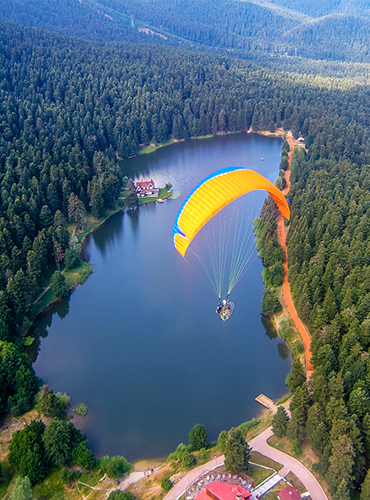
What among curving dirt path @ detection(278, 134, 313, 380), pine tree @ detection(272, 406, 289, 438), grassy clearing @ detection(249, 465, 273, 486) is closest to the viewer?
grassy clearing @ detection(249, 465, 273, 486)

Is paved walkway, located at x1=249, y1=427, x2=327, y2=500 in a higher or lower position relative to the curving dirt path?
lower

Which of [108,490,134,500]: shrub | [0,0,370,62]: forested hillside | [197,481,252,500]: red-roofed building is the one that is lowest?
[108,490,134,500]: shrub

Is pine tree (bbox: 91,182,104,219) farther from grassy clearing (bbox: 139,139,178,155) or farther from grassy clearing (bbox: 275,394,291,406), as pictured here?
grassy clearing (bbox: 275,394,291,406)

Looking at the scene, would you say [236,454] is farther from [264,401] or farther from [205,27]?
[205,27]

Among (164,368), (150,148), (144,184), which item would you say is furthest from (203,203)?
(150,148)

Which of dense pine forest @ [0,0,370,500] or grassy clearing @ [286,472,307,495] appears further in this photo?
dense pine forest @ [0,0,370,500]

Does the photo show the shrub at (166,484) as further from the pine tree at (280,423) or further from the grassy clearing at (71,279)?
the grassy clearing at (71,279)

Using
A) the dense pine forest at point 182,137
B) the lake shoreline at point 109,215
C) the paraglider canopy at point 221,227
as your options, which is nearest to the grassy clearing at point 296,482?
the dense pine forest at point 182,137

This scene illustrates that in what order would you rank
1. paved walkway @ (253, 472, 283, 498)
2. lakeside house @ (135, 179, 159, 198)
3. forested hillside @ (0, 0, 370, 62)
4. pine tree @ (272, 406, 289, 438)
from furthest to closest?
A: forested hillside @ (0, 0, 370, 62), lakeside house @ (135, 179, 159, 198), pine tree @ (272, 406, 289, 438), paved walkway @ (253, 472, 283, 498)

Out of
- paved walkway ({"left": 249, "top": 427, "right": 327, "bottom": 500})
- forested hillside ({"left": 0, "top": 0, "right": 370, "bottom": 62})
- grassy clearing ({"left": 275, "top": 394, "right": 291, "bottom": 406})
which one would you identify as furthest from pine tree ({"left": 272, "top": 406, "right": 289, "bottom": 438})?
forested hillside ({"left": 0, "top": 0, "right": 370, "bottom": 62})
